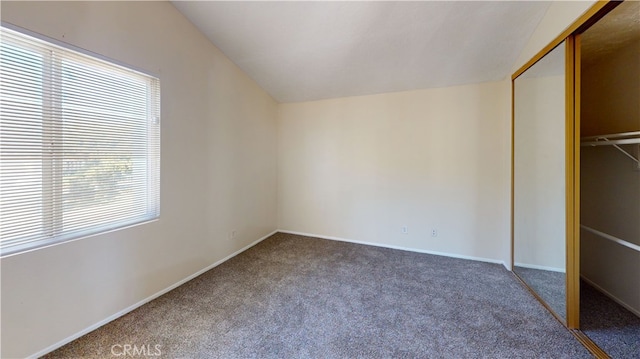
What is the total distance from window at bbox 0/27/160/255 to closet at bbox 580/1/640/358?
3955mm

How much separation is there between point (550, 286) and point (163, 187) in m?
3.93

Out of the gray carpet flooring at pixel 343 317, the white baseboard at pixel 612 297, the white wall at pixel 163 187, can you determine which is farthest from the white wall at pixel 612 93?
the white wall at pixel 163 187

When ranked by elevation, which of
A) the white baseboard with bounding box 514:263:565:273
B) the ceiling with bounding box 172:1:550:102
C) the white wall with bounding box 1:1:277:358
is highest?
the ceiling with bounding box 172:1:550:102

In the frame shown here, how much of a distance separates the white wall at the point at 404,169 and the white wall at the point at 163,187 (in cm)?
88

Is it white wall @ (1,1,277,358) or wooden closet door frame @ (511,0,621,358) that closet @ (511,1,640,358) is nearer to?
wooden closet door frame @ (511,0,621,358)

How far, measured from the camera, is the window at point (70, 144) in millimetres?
1552

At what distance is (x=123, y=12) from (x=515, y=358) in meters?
4.09

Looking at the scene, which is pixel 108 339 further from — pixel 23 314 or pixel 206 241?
pixel 206 241

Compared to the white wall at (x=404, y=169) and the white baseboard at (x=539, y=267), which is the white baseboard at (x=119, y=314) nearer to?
the white wall at (x=404, y=169)

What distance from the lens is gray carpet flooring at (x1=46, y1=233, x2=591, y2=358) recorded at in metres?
1.70

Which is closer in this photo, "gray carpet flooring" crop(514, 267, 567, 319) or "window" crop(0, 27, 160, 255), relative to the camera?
"window" crop(0, 27, 160, 255)

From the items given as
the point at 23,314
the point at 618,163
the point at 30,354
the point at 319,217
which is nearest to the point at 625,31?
the point at 618,163

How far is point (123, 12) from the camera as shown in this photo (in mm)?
2047

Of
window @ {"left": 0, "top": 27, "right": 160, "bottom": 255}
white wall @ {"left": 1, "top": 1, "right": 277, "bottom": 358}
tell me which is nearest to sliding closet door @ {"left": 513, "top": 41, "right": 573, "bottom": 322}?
white wall @ {"left": 1, "top": 1, "right": 277, "bottom": 358}
